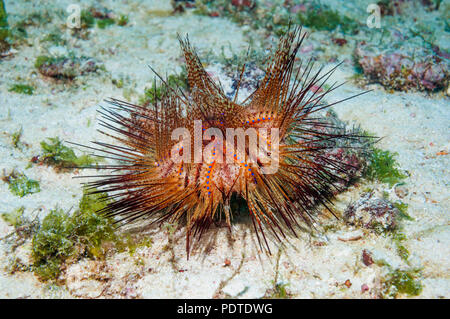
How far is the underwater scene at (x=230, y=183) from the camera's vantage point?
3.10 metres

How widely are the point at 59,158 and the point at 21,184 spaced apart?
0.61 metres

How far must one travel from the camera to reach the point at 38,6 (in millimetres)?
7645

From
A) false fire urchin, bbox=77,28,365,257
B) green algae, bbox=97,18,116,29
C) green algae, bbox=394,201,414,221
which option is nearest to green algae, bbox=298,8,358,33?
green algae, bbox=97,18,116,29

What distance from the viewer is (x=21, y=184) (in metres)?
4.05

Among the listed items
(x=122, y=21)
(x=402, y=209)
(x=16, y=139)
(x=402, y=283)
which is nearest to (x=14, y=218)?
(x=16, y=139)

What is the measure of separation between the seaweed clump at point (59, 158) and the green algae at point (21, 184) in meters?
0.38

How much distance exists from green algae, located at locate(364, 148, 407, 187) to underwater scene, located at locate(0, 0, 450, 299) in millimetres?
19

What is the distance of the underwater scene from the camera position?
310 centimetres

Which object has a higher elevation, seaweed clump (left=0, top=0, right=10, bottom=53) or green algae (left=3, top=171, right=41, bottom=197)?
seaweed clump (left=0, top=0, right=10, bottom=53)

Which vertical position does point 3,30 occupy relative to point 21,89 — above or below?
above

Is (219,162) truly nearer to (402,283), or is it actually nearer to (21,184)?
(402,283)

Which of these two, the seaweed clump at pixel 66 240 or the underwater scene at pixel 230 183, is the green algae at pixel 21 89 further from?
the seaweed clump at pixel 66 240

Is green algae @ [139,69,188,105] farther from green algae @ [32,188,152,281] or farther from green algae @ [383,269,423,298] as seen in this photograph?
green algae @ [383,269,423,298]

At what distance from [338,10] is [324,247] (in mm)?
7643
